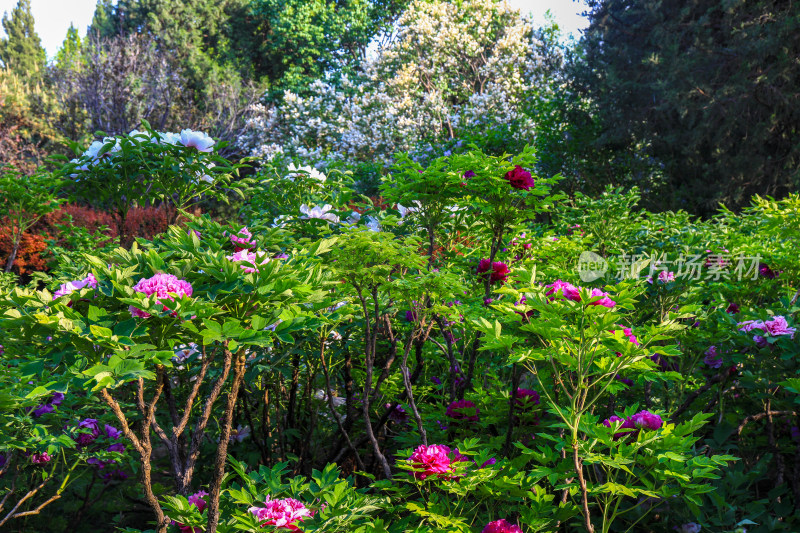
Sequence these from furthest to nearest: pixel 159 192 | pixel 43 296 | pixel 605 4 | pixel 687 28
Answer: pixel 605 4, pixel 687 28, pixel 159 192, pixel 43 296

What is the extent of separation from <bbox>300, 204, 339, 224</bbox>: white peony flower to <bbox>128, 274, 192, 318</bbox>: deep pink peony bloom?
164 centimetres

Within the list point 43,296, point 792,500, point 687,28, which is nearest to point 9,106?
point 687,28

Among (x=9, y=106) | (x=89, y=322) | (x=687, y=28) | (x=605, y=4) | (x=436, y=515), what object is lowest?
(x=436, y=515)

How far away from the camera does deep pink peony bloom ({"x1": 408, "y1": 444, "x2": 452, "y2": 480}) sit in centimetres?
182

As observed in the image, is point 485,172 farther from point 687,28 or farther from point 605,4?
point 605,4

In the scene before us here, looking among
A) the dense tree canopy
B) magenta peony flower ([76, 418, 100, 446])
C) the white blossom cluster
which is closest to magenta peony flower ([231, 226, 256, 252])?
magenta peony flower ([76, 418, 100, 446])

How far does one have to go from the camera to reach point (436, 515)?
1.71m

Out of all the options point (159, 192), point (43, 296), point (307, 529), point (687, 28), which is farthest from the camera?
point (687, 28)

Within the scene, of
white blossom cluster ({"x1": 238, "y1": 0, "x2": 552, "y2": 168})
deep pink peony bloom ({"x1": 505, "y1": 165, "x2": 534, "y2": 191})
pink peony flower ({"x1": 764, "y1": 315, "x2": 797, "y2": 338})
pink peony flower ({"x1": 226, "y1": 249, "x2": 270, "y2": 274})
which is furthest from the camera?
white blossom cluster ({"x1": 238, "y1": 0, "x2": 552, "y2": 168})

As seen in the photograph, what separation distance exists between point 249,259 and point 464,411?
120cm

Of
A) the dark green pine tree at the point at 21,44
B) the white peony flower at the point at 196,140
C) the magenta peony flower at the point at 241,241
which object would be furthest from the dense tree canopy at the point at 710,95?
the dark green pine tree at the point at 21,44

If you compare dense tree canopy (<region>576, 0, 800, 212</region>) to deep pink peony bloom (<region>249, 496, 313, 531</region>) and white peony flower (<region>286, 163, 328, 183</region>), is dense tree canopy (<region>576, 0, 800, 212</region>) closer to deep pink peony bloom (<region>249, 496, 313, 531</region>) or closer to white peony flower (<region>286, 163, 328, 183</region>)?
white peony flower (<region>286, 163, 328, 183</region>)

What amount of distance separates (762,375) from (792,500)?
2.06 feet

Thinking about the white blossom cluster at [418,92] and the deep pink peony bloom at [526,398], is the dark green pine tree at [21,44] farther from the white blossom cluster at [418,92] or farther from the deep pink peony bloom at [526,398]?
the deep pink peony bloom at [526,398]
